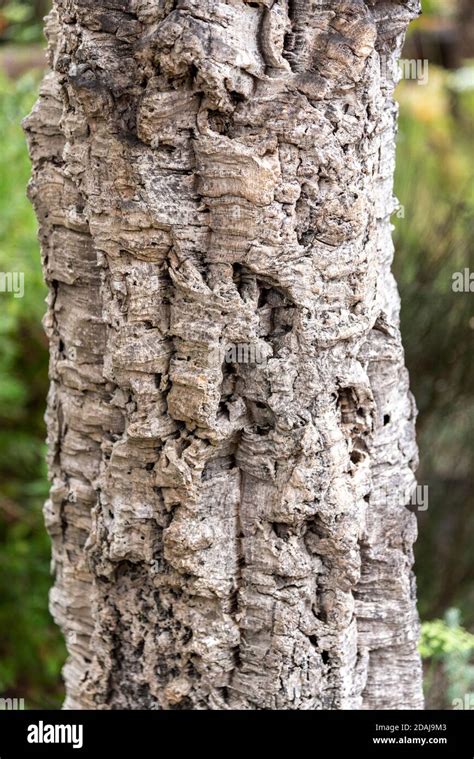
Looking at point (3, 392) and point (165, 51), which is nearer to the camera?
point (165, 51)

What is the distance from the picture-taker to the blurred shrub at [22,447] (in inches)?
123

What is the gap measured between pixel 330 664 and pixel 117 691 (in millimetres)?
467

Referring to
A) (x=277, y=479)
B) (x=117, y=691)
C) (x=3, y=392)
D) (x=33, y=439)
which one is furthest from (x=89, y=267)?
(x=33, y=439)

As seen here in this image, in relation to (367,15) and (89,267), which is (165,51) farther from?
(89,267)

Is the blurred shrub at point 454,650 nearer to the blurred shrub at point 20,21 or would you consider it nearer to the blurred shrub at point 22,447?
the blurred shrub at point 22,447

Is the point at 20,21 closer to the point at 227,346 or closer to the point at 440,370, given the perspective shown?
the point at 440,370

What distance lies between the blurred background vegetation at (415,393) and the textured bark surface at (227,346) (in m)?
1.17

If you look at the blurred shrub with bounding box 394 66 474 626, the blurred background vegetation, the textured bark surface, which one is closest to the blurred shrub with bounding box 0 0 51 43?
the blurred background vegetation

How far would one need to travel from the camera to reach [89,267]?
5.28 feet

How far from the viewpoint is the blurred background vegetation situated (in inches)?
124

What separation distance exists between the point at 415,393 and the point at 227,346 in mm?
1938

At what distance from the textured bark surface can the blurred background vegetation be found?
1174 millimetres

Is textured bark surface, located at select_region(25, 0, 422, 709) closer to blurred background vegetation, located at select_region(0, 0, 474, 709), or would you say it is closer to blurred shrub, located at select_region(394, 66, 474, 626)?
blurred background vegetation, located at select_region(0, 0, 474, 709)
